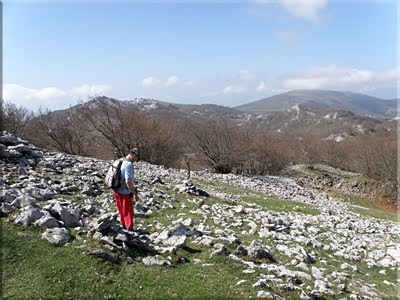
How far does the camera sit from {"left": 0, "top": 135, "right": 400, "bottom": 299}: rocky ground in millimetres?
9367

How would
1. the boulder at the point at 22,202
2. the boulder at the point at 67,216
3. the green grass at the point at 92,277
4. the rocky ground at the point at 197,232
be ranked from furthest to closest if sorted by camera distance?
the boulder at the point at 22,202, the boulder at the point at 67,216, the rocky ground at the point at 197,232, the green grass at the point at 92,277

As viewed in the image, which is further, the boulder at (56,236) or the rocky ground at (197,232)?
the rocky ground at (197,232)

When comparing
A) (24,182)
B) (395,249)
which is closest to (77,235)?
(24,182)

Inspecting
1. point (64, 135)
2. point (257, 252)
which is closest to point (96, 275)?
point (257, 252)

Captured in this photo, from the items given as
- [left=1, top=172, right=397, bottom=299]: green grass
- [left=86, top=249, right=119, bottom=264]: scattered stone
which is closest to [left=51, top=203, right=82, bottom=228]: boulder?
[left=1, top=172, right=397, bottom=299]: green grass

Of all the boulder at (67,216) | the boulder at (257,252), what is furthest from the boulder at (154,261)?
the boulder at (257,252)

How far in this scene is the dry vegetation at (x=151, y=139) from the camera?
4738cm

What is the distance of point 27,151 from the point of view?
18.9 m

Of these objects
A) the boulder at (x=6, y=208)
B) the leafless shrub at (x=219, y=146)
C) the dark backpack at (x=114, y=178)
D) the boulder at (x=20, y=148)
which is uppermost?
the boulder at (x=20, y=148)

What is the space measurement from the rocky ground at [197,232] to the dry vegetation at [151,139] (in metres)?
27.1

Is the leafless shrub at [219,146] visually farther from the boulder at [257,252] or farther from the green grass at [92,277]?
the green grass at [92,277]

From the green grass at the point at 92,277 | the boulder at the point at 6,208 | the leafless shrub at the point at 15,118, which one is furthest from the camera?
the leafless shrub at the point at 15,118

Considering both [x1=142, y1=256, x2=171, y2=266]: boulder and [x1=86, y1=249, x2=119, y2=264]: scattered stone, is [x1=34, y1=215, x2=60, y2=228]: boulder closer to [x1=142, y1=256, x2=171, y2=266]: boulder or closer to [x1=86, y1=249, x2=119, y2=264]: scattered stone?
[x1=86, y1=249, x2=119, y2=264]: scattered stone

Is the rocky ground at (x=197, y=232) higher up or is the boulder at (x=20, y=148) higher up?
the boulder at (x=20, y=148)
